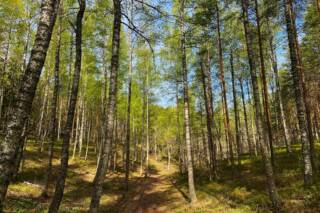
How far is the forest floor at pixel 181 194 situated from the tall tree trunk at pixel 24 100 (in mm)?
6767

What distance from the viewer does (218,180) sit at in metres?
17.0

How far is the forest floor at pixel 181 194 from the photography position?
980 cm

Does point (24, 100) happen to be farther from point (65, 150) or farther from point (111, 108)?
point (65, 150)

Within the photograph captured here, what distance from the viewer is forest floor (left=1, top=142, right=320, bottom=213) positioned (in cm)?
980

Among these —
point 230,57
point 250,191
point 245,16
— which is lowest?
point 250,191

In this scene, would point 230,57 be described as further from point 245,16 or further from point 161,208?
point 161,208

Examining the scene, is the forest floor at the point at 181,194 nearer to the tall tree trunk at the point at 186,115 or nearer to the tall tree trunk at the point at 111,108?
the tall tree trunk at the point at 186,115

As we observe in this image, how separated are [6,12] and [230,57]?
64.5 feet

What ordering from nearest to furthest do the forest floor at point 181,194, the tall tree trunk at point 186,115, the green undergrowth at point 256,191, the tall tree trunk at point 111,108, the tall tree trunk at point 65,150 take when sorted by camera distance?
1. the tall tree trunk at point 111,108
2. the tall tree trunk at point 65,150
3. the green undergrowth at point 256,191
4. the forest floor at point 181,194
5. the tall tree trunk at point 186,115

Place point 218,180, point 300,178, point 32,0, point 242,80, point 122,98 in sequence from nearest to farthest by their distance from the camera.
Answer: point 300,178
point 218,180
point 32,0
point 242,80
point 122,98

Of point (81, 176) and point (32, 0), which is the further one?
point (81, 176)

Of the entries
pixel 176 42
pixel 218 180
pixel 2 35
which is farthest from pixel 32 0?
pixel 218 180

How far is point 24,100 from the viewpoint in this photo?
411 centimetres

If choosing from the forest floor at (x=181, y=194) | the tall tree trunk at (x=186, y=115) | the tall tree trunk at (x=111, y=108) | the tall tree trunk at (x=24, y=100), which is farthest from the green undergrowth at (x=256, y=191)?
the tall tree trunk at (x=24, y=100)
